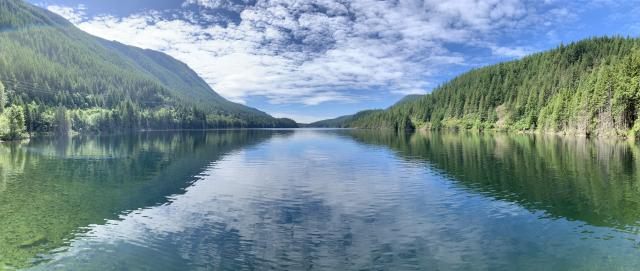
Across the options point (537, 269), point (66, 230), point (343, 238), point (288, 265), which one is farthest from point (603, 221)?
point (66, 230)

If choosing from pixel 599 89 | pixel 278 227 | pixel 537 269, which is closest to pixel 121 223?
pixel 278 227

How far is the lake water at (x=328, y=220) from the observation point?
2338cm

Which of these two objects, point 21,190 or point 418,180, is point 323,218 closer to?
point 418,180

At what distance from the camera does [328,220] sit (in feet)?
107

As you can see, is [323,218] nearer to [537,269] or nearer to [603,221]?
[537,269]

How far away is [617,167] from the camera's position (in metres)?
59.0

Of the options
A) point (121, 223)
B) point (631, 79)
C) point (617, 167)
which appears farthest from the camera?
point (631, 79)

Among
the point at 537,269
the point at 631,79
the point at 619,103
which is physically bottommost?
the point at 537,269

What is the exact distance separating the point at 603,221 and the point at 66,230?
43.7 metres

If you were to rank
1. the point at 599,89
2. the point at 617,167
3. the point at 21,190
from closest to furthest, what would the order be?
the point at 21,190, the point at 617,167, the point at 599,89

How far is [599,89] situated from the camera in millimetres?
146125

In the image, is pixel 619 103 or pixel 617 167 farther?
pixel 619 103

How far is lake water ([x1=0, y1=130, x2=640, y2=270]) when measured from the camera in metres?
23.4

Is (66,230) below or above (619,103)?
below
